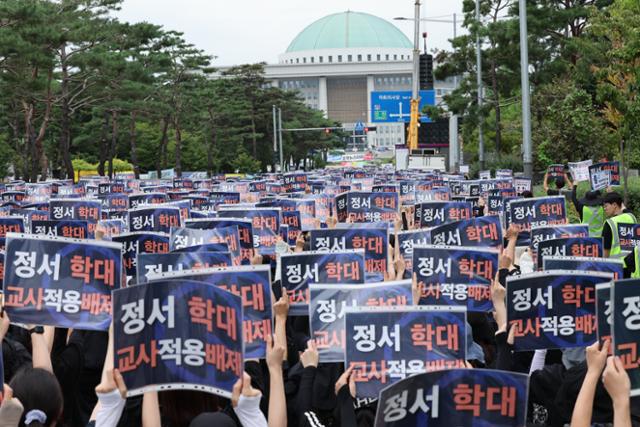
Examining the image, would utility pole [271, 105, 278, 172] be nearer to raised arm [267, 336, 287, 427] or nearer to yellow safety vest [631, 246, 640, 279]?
yellow safety vest [631, 246, 640, 279]

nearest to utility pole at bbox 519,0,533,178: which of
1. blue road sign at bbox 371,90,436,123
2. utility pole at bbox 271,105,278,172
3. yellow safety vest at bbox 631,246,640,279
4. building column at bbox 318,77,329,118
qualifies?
yellow safety vest at bbox 631,246,640,279

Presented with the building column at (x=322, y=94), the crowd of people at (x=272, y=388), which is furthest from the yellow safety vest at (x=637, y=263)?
the building column at (x=322, y=94)

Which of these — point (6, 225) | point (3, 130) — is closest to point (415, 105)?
point (3, 130)

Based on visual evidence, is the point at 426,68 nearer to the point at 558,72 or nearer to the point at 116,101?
the point at 558,72

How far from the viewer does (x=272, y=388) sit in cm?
486

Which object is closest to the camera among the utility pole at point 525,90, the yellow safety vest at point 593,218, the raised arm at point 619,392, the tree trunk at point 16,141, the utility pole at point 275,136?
the raised arm at point 619,392

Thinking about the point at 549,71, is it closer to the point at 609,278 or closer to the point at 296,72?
the point at 609,278

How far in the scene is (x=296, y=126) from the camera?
325 feet

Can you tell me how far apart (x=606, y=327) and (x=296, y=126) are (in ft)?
310

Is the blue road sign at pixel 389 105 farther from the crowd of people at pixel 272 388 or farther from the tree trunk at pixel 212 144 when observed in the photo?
the crowd of people at pixel 272 388

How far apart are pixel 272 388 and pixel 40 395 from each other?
100 centimetres

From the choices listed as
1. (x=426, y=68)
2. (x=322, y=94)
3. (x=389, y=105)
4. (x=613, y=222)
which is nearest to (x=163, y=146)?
(x=389, y=105)

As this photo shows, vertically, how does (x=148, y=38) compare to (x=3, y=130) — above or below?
above

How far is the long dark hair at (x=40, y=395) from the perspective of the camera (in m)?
4.41
